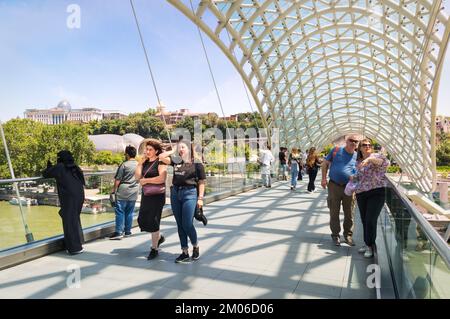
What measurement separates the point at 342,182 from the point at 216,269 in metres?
2.63

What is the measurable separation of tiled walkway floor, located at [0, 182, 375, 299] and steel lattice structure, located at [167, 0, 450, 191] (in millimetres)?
10090

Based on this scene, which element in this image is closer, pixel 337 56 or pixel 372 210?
pixel 372 210

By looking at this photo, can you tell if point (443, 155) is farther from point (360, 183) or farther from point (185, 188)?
point (185, 188)

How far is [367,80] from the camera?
124 ft

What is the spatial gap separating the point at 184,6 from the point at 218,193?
10341 mm

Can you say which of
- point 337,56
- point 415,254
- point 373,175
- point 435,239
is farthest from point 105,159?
point 435,239

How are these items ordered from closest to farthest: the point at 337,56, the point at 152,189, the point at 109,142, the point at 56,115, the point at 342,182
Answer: the point at 152,189
the point at 342,182
the point at 337,56
the point at 109,142
the point at 56,115

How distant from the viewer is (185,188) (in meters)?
5.26

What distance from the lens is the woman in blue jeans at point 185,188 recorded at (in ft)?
17.2

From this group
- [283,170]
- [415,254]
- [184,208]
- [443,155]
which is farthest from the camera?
[443,155]

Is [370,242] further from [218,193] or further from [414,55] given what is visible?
[414,55]

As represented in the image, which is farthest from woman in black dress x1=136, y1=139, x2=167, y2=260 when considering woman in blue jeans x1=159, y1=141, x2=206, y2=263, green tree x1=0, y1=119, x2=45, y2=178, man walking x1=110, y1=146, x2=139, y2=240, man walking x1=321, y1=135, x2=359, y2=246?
green tree x1=0, y1=119, x2=45, y2=178

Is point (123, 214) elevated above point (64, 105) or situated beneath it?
situated beneath
